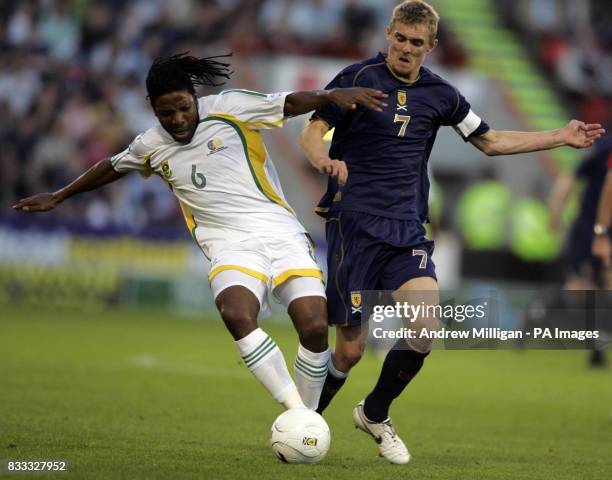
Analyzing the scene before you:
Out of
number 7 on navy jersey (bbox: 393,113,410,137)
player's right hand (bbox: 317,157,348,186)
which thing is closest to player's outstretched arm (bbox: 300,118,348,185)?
player's right hand (bbox: 317,157,348,186)

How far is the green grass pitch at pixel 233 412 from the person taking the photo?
6.57 meters

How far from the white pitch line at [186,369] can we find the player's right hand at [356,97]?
564 centimetres

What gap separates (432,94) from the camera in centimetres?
707

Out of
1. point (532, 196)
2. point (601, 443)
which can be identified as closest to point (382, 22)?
point (532, 196)

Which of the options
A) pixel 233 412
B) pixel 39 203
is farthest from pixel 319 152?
pixel 233 412

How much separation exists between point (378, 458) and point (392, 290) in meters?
0.96

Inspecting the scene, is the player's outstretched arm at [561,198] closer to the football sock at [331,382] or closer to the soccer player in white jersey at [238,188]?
the football sock at [331,382]

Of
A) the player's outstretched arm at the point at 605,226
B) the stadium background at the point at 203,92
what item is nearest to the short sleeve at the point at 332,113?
the player's outstretched arm at the point at 605,226

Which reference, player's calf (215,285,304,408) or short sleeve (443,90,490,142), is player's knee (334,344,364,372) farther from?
short sleeve (443,90,490,142)

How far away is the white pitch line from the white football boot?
4.73 meters

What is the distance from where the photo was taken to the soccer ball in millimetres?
6371

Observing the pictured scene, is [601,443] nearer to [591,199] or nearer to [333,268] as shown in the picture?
[333,268]

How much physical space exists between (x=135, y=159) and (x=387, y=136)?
1424 millimetres

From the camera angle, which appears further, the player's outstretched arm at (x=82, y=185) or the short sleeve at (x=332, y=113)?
the player's outstretched arm at (x=82, y=185)
